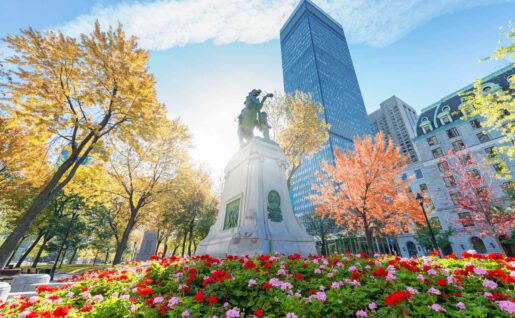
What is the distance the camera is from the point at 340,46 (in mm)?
148375

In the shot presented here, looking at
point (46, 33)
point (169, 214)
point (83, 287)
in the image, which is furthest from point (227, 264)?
point (169, 214)

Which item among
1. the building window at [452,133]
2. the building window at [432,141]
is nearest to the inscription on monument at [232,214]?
the building window at [432,141]

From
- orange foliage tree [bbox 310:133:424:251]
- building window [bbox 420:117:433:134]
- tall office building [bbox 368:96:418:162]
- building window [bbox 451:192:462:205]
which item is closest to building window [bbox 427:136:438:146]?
building window [bbox 420:117:433:134]

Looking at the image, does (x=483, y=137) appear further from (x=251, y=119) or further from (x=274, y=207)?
(x=274, y=207)

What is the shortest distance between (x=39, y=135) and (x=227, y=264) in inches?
387

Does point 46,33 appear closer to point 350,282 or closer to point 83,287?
point 83,287

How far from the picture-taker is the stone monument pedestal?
25.1ft

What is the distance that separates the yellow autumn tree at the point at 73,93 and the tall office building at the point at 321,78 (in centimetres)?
8659

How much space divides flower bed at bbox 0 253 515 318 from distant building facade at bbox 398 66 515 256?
3357 centimetres

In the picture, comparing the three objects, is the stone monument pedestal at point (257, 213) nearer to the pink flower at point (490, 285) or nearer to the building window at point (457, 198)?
the pink flower at point (490, 285)

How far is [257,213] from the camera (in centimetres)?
832

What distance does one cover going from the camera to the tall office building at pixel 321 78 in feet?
343

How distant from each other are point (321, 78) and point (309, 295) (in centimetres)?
12649

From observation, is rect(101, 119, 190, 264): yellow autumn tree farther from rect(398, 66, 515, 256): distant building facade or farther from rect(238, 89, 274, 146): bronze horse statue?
rect(398, 66, 515, 256): distant building facade
